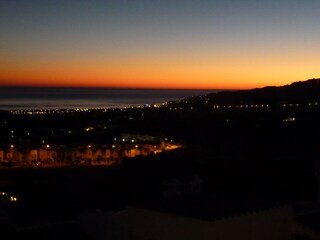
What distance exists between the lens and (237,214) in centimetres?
564

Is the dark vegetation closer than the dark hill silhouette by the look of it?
Yes

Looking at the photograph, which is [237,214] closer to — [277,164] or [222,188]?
[222,188]

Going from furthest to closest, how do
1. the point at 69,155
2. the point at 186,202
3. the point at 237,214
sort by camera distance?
the point at 69,155 → the point at 186,202 → the point at 237,214

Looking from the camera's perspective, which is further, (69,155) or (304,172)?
(69,155)

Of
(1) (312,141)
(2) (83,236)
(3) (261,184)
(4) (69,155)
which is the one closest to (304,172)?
(3) (261,184)

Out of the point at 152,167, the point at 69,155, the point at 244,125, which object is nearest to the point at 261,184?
the point at 152,167

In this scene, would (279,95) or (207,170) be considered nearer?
(207,170)

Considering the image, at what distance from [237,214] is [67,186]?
57.3 ft

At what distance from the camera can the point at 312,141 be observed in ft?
109

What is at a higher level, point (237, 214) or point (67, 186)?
point (237, 214)

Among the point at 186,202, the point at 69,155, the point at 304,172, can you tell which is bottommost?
the point at 69,155

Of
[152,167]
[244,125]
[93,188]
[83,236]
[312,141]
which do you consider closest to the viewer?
[83,236]

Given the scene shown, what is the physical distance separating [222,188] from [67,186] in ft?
25.9

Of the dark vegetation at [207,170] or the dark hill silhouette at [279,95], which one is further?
the dark hill silhouette at [279,95]
